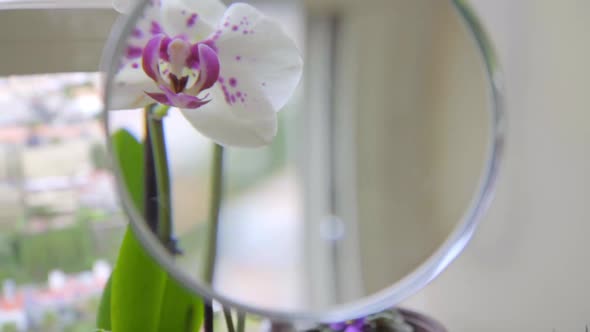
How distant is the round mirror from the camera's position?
41 centimetres

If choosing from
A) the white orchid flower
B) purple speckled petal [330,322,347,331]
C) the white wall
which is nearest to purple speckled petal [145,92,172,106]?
the white orchid flower

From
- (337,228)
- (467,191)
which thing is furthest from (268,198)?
(467,191)

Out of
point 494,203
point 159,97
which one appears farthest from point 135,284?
point 494,203

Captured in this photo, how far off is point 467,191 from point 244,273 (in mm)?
215

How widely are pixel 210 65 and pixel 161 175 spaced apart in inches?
4.1

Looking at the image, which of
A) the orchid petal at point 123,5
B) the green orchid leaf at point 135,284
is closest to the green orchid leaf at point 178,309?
the green orchid leaf at point 135,284

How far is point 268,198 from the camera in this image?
50cm

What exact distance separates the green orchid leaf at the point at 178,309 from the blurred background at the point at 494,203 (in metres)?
0.09

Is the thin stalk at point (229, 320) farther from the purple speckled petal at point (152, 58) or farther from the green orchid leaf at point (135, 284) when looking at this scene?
the purple speckled petal at point (152, 58)

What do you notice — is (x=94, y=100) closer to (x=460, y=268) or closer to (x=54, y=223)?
(x=54, y=223)

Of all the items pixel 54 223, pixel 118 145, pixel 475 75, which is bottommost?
pixel 54 223

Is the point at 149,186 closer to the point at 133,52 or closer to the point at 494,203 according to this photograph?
the point at 133,52

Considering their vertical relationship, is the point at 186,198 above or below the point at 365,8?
below

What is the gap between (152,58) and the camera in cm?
40
